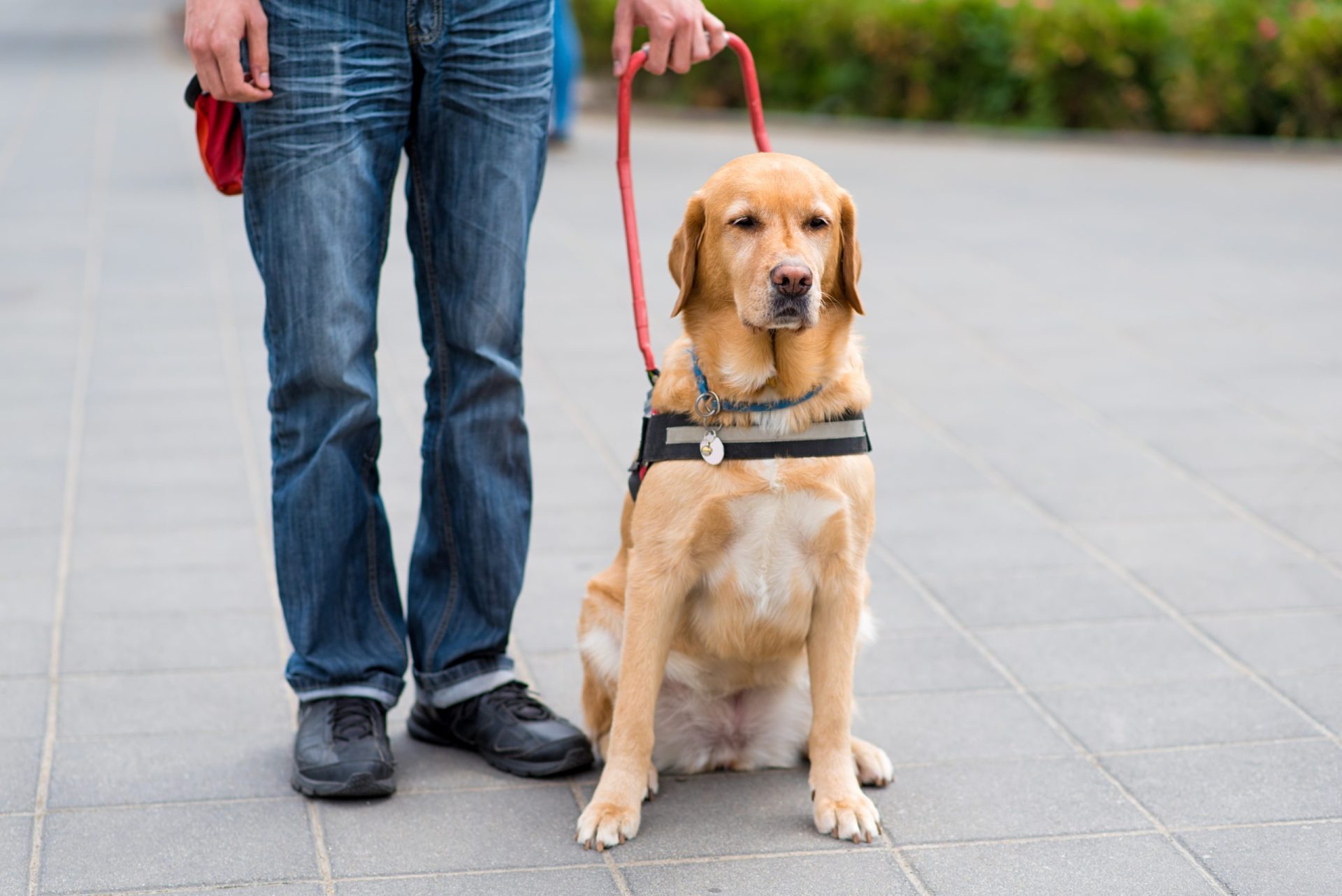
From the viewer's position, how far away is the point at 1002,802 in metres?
3.19

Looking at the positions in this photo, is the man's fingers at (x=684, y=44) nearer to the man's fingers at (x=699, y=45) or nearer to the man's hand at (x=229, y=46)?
the man's fingers at (x=699, y=45)

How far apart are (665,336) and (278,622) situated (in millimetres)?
2904

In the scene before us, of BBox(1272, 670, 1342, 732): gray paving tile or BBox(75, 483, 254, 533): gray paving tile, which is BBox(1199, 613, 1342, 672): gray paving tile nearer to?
BBox(1272, 670, 1342, 732): gray paving tile

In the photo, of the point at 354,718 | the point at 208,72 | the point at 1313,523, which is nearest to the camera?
the point at 208,72

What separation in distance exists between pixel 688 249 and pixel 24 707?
1.86 meters

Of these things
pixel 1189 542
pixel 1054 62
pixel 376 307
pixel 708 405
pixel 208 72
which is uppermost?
pixel 208 72

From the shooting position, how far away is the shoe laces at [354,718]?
10.6 ft

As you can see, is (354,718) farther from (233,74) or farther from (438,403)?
(233,74)

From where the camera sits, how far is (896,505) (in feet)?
16.7

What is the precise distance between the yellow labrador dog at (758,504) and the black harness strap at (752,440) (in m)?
0.01

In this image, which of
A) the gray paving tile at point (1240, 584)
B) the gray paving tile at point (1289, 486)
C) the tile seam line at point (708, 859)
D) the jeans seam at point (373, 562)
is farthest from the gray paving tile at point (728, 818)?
the gray paving tile at point (1289, 486)

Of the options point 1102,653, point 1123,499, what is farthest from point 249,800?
point 1123,499

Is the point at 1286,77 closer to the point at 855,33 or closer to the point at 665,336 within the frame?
the point at 855,33

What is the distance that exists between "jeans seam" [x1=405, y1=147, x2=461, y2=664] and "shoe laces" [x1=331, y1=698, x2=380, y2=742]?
7.2 inches
